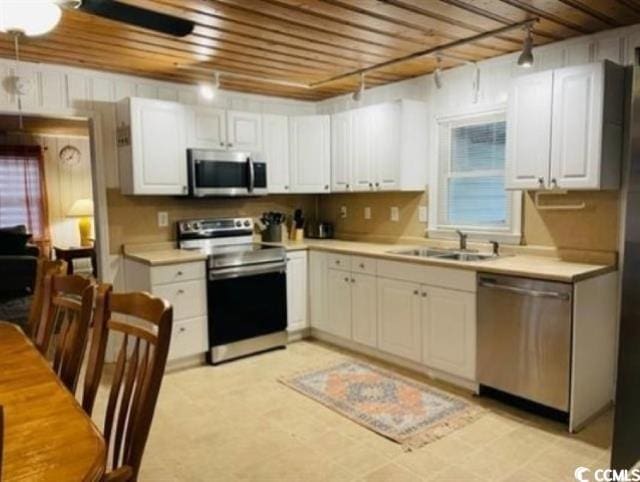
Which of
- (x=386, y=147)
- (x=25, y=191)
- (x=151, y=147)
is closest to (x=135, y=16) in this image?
(x=151, y=147)

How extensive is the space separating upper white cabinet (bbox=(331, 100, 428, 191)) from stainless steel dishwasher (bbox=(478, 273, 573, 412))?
132 centimetres

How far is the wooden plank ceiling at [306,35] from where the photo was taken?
8.43 ft

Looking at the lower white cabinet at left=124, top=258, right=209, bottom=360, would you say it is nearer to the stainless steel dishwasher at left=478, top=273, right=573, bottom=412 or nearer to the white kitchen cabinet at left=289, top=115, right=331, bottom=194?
the white kitchen cabinet at left=289, top=115, right=331, bottom=194

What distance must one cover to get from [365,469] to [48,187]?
7468mm

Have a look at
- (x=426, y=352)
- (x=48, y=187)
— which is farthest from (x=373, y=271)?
(x=48, y=187)

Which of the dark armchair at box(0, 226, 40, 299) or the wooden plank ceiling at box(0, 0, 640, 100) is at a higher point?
the wooden plank ceiling at box(0, 0, 640, 100)

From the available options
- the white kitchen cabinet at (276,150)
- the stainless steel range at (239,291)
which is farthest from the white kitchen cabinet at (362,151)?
the stainless steel range at (239,291)

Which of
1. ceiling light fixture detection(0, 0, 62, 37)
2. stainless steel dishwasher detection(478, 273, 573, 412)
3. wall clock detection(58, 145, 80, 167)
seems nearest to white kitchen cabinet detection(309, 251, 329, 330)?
stainless steel dishwasher detection(478, 273, 573, 412)

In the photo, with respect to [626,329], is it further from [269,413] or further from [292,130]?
[292,130]

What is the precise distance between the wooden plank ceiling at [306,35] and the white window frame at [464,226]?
41cm

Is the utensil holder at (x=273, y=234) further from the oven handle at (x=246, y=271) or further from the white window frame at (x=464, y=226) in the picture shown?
the white window frame at (x=464, y=226)

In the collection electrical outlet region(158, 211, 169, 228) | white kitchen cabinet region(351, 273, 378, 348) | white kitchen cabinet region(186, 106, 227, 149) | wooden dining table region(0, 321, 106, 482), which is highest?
white kitchen cabinet region(186, 106, 227, 149)

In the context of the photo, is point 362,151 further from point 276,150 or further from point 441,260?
point 441,260

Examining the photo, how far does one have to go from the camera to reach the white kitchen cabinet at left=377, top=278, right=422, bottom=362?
3.53m
